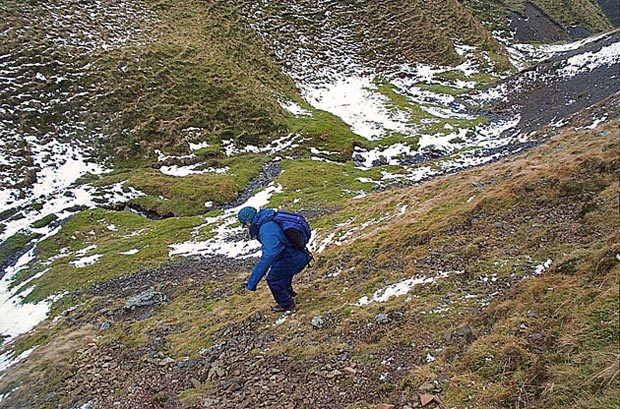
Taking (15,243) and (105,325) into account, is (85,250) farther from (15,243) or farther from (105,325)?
(105,325)

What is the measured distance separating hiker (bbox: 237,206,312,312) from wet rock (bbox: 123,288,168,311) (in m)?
7.65

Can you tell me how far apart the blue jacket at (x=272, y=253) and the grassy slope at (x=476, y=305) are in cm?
141

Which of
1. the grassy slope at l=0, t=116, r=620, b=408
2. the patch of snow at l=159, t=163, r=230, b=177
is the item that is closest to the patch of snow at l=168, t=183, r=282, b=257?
the grassy slope at l=0, t=116, r=620, b=408

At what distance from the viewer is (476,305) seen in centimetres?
812

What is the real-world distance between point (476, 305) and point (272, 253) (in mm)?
4326

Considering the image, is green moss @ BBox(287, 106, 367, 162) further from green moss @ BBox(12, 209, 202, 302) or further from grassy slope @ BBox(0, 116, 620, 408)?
grassy slope @ BBox(0, 116, 620, 408)

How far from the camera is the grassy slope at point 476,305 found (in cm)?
571

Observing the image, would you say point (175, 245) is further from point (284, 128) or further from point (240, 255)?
point (284, 128)

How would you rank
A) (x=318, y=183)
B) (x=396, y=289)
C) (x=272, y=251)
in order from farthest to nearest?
(x=318, y=183), (x=396, y=289), (x=272, y=251)

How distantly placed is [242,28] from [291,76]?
10.6 m

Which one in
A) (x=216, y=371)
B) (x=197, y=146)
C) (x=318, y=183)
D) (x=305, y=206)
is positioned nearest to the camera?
(x=216, y=371)

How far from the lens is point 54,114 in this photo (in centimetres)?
3769

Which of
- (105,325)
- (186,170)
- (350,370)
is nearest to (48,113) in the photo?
(186,170)

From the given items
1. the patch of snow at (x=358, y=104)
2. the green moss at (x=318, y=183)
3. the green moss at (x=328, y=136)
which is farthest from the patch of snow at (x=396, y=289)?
the patch of snow at (x=358, y=104)
